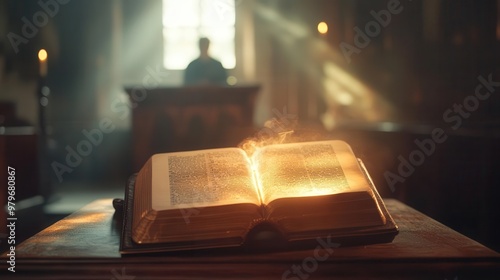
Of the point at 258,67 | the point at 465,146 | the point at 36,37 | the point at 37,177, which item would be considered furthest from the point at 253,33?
the point at 465,146

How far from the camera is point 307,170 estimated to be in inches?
50.4

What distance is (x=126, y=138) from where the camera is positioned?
8.85 metres

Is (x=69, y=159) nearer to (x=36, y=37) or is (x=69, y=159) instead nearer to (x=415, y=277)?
(x=36, y=37)

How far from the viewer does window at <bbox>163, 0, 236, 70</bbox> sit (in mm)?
10492

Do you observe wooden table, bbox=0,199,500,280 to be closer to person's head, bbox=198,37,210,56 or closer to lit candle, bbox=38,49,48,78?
lit candle, bbox=38,49,48,78
